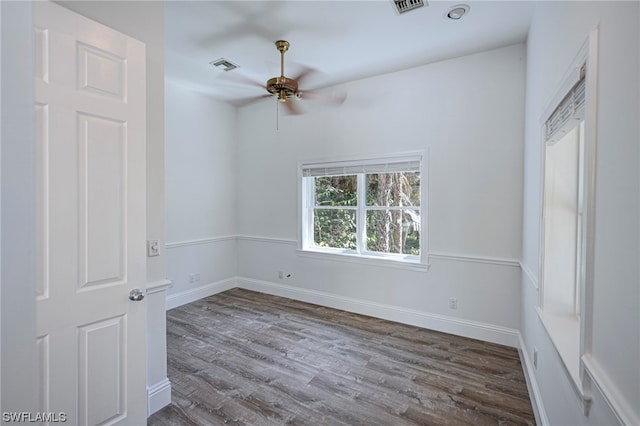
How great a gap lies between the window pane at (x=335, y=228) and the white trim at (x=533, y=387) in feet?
6.91

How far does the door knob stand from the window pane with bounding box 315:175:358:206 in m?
2.81

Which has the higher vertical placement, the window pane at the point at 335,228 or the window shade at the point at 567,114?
the window shade at the point at 567,114

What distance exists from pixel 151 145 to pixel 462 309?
3.31m

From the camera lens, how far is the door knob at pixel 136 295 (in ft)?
5.54

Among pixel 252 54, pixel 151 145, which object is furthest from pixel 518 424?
pixel 252 54

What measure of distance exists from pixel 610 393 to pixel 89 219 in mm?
2212

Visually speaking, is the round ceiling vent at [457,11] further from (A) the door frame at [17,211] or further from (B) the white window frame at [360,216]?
(A) the door frame at [17,211]

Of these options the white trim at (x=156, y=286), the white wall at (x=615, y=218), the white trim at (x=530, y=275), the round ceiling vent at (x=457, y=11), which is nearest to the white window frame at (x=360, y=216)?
the white trim at (x=530, y=275)

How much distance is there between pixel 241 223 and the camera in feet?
16.4

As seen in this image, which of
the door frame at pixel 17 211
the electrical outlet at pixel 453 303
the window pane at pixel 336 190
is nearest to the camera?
the door frame at pixel 17 211

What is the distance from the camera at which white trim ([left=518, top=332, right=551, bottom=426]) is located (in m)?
1.82

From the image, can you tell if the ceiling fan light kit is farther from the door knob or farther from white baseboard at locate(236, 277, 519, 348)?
white baseboard at locate(236, 277, 519, 348)

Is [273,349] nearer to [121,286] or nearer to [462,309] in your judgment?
[121,286]

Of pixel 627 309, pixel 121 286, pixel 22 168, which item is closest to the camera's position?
pixel 22 168
